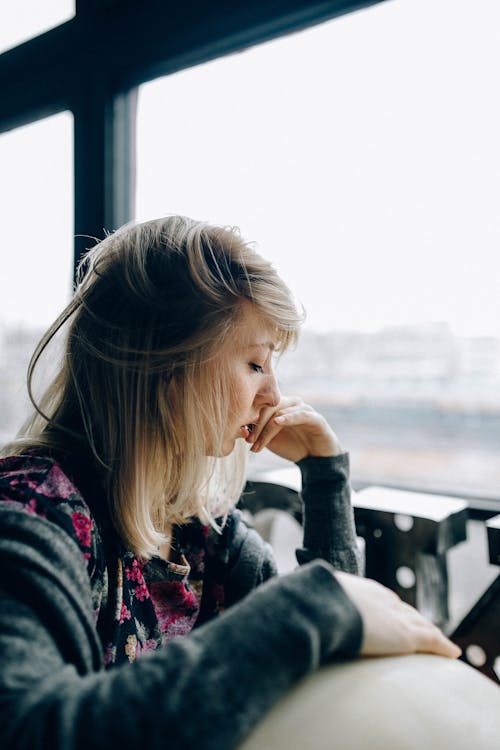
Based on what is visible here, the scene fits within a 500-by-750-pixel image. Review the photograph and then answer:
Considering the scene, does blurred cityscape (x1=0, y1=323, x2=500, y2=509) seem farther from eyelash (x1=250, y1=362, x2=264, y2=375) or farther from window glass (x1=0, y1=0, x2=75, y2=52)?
window glass (x1=0, y1=0, x2=75, y2=52)

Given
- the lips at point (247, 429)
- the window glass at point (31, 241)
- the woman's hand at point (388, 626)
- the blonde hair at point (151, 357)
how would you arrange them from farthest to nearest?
the window glass at point (31, 241) → the lips at point (247, 429) → the blonde hair at point (151, 357) → the woman's hand at point (388, 626)

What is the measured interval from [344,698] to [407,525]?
0.52m

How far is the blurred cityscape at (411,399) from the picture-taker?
106cm

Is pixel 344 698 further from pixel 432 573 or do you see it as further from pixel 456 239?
pixel 456 239

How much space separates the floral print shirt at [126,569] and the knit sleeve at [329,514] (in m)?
0.13

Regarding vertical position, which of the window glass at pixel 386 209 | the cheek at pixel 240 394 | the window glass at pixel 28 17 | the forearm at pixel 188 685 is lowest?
the forearm at pixel 188 685

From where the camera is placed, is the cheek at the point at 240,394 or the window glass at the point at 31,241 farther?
the window glass at the point at 31,241

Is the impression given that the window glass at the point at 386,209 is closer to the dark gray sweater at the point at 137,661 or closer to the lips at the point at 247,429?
the lips at the point at 247,429

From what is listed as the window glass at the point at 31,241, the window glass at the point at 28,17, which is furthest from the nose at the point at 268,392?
the window glass at the point at 28,17

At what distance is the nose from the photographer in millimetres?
809

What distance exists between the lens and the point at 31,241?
5.70 feet

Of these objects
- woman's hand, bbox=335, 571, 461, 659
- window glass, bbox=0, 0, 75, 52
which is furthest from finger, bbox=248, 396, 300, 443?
window glass, bbox=0, 0, 75, 52

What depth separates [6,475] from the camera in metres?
0.61

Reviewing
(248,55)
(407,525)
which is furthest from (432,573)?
(248,55)
